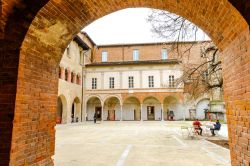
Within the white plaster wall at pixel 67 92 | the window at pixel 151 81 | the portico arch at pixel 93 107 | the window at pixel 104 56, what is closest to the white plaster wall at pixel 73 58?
the white plaster wall at pixel 67 92

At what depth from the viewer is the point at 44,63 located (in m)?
4.48

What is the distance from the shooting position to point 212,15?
3.96 metres

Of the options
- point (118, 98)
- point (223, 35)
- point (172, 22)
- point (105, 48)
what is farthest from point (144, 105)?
point (223, 35)

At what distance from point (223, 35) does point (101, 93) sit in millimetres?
32375

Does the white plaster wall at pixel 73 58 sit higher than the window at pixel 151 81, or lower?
higher

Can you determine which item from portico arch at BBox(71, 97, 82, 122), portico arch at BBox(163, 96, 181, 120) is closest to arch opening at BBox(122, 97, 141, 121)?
portico arch at BBox(163, 96, 181, 120)

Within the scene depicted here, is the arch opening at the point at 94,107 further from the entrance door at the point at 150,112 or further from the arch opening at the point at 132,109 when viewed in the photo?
the entrance door at the point at 150,112

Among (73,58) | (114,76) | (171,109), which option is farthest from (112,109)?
(73,58)

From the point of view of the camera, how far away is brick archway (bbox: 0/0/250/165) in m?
3.46

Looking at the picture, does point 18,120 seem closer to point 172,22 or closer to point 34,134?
point 34,134

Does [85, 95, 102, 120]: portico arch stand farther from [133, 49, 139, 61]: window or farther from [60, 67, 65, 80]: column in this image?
[60, 67, 65, 80]: column

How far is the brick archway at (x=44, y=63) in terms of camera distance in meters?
3.46

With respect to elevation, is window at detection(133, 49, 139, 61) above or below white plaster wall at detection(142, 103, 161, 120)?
above

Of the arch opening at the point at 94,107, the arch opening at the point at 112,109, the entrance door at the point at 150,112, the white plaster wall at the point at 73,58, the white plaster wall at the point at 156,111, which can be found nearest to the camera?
the white plaster wall at the point at 73,58
